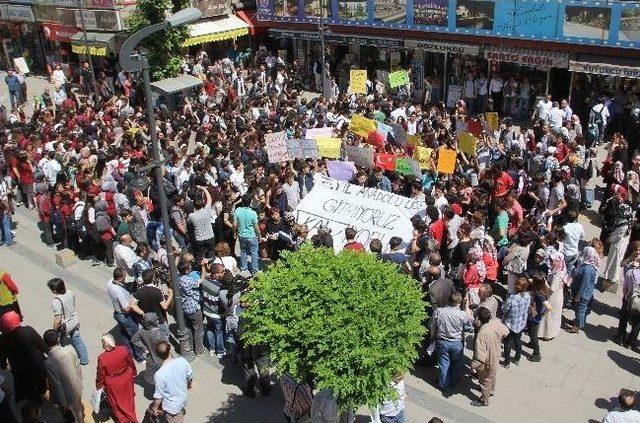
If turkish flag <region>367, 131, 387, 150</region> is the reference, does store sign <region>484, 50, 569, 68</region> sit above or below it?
above

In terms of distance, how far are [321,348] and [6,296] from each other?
621cm

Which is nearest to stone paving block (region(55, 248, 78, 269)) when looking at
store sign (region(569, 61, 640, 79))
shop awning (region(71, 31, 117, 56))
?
store sign (region(569, 61, 640, 79))

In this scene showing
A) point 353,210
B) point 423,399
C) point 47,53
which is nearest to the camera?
point 423,399

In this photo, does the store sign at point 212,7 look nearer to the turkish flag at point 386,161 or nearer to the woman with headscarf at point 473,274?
the turkish flag at point 386,161

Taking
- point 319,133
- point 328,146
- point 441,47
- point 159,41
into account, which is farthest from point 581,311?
point 159,41

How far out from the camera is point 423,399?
368 inches

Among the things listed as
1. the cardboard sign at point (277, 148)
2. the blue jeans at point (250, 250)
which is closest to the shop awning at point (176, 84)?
the cardboard sign at point (277, 148)

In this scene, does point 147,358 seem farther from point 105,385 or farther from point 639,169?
point 639,169

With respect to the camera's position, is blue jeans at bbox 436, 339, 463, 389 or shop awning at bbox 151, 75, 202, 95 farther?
shop awning at bbox 151, 75, 202, 95

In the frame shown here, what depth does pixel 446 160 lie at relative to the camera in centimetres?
1350

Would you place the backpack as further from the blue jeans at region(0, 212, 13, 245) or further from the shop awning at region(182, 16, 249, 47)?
the shop awning at region(182, 16, 249, 47)

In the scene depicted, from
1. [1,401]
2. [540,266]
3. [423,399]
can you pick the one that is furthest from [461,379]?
[1,401]

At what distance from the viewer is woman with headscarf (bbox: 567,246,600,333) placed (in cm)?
1018

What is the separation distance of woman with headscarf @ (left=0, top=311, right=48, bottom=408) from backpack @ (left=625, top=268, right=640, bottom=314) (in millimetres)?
8020
